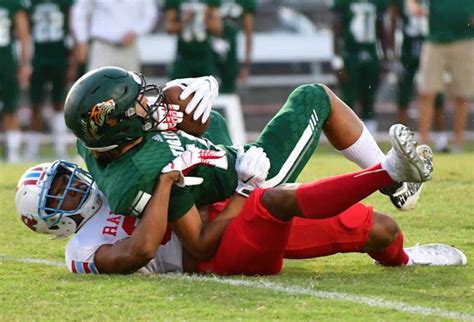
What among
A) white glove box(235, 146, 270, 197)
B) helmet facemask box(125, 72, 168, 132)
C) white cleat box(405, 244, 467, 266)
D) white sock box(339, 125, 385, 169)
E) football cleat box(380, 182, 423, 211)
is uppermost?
helmet facemask box(125, 72, 168, 132)

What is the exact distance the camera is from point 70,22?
474 inches

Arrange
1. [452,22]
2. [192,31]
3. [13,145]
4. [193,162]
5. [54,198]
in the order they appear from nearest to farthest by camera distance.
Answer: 1. [193,162]
2. [54,198]
3. [452,22]
4. [13,145]
5. [192,31]

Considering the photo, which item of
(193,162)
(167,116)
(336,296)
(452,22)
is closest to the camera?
(336,296)

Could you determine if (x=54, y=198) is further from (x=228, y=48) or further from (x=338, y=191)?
(x=228, y=48)

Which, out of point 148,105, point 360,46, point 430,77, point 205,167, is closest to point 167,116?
point 148,105

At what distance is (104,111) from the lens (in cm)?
441

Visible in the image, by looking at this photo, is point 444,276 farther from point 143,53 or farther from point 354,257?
point 143,53

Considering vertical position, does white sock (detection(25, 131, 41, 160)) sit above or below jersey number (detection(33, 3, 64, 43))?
below

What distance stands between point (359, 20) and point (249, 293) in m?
8.09

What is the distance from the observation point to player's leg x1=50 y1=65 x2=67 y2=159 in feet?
38.9

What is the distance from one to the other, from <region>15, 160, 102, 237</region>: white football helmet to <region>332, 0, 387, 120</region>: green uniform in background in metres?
7.52

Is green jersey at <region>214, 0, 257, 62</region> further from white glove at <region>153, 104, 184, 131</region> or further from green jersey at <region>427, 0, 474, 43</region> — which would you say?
white glove at <region>153, 104, 184, 131</region>

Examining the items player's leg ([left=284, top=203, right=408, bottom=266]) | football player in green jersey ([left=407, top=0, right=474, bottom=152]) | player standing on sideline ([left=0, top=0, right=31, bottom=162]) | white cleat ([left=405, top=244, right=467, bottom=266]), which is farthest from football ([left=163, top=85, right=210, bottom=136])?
player standing on sideline ([left=0, top=0, right=31, bottom=162])

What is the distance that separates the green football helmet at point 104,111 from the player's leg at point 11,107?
7.34 metres
